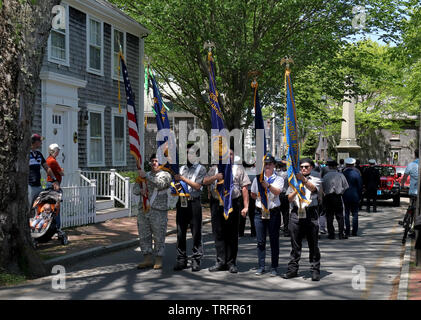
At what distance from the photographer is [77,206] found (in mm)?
14719

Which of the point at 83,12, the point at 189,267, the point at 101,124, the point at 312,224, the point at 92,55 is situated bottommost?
the point at 189,267

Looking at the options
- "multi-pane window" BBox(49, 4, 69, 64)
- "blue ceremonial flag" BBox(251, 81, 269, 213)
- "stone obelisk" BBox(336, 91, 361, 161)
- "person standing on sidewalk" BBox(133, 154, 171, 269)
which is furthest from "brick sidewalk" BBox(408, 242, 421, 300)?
"stone obelisk" BBox(336, 91, 361, 161)

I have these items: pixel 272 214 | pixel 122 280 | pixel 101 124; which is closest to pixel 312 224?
pixel 272 214

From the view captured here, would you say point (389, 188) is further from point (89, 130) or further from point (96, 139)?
point (89, 130)

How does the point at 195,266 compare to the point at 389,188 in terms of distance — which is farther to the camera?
the point at 389,188

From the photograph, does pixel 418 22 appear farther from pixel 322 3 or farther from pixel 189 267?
pixel 189 267

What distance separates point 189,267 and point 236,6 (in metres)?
11.8

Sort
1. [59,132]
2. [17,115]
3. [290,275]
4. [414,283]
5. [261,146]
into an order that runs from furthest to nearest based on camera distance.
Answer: [59,132], [261,146], [290,275], [17,115], [414,283]

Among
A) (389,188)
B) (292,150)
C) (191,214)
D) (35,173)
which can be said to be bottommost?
(389,188)

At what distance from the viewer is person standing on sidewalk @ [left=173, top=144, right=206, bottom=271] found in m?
9.29

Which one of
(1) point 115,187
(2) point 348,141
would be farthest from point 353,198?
(2) point 348,141

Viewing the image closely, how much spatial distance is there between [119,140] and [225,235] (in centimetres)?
1349

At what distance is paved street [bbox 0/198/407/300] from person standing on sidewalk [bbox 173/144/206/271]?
0.88 ft
